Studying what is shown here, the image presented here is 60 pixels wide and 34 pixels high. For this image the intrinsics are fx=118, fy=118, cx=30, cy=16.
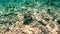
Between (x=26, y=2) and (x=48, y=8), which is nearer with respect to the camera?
(x=48, y=8)

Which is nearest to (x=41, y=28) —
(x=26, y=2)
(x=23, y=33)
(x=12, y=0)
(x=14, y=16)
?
(x=23, y=33)

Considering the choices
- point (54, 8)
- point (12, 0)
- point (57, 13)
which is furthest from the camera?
point (12, 0)

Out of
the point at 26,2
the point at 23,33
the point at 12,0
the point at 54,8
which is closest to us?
the point at 23,33

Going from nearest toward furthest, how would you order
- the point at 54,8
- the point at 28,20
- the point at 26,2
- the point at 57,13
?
the point at 28,20
the point at 57,13
the point at 54,8
the point at 26,2

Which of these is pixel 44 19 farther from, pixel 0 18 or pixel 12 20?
pixel 0 18

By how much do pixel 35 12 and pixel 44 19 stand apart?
0.74 m

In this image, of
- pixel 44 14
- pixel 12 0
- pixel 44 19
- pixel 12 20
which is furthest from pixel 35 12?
pixel 12 0

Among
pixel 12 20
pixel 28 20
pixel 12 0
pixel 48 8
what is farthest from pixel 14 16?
pixel 12 0

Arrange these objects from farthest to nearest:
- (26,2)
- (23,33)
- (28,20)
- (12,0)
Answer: (12,0), (26,2), (28,20), (23,33)

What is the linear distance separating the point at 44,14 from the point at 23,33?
1.44 meters

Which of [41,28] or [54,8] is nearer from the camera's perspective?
[41,28]

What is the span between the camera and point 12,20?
14.4 ft

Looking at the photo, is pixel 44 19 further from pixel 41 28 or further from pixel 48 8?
pixel 48 8

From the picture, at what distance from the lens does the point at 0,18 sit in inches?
186
